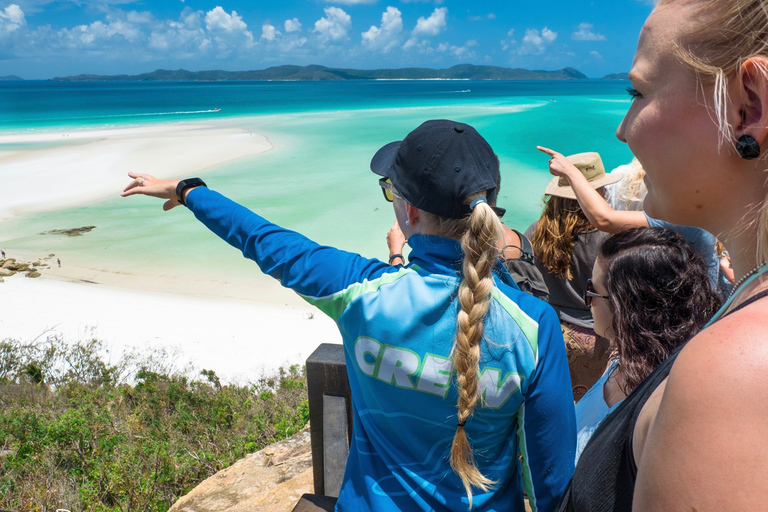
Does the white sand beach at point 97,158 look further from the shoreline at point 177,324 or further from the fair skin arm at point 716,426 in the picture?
the fair skin arm at point 716,426

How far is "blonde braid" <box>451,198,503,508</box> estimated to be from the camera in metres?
1.32

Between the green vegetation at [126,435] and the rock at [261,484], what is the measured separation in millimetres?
309

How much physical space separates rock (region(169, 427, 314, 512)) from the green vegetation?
0.31 m

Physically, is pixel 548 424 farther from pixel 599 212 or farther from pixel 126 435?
pixel 126 435

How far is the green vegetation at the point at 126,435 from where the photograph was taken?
3102 millimetres

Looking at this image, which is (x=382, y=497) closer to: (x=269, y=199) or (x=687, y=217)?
(x=687, y=217)

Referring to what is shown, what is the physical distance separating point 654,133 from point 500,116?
135 feet

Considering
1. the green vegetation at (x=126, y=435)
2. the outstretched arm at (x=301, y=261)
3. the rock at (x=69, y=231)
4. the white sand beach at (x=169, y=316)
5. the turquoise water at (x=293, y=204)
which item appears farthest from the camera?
the rock at (x=69, y=231)

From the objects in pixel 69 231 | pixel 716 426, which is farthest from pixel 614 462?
pixel 69 231

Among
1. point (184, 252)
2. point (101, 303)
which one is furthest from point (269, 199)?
point (101, 303)

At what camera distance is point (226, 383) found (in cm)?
582

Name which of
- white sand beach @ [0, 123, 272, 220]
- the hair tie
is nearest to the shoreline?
the hair tie

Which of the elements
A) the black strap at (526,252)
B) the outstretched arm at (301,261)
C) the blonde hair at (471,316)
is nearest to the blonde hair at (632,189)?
the black strap at (526,252)

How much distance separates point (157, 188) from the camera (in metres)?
1.90
